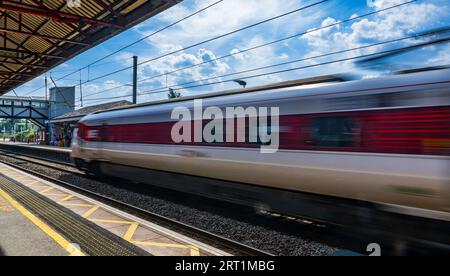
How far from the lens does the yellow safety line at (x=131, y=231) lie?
6227mm

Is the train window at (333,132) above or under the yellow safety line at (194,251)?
above

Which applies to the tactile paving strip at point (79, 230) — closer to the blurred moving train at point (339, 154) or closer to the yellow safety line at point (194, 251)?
the yellow safety line at point (194, 251)

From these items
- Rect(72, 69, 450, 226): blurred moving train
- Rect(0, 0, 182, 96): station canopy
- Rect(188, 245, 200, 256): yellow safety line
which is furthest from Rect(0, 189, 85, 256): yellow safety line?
Rect(0, 0, 182, 96): station canopy

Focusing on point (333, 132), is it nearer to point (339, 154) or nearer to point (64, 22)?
point (339, 154)

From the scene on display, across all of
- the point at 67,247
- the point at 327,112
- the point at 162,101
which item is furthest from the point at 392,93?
the point at 162,101

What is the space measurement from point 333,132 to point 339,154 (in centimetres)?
44

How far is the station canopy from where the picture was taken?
42.8 ft

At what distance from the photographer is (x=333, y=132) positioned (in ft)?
21.4

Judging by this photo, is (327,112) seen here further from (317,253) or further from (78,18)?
(78,18)

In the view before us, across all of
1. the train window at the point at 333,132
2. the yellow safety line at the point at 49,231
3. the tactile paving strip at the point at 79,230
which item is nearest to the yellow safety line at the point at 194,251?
the tactile paving strip at the point at 79,230

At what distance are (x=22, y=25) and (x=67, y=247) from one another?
14720mm

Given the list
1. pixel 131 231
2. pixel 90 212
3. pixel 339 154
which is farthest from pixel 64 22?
pixel 339 154

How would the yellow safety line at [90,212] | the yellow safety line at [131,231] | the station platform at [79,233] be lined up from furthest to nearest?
the yellow safety line at [90,212], the yellow safety line at [131,231], the station platform at [79,233]
